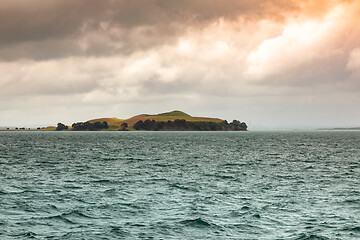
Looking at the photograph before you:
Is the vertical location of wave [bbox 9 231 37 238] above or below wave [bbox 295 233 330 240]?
above

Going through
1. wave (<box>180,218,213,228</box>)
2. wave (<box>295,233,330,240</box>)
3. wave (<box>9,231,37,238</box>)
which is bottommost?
wave (<box>295,233,330,240</box>)

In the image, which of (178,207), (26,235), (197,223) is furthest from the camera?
(178,207)

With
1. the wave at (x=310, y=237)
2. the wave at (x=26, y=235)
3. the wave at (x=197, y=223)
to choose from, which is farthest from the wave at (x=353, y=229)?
the wave at (x=26, y=235)

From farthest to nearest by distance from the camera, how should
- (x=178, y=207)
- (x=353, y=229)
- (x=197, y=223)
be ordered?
(x=178, y=207) → (x=197, y=223) → (x=353, y=229)

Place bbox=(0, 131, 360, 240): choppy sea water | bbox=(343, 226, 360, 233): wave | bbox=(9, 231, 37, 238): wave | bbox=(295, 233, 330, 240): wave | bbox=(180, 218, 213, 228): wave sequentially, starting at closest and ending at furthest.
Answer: bbox=(9, 231, 37, 238): wave < bbox=(295, 233, 330, 240): wave < bbox=(0, 131, 360, 240): choppy sea water < bbox=(343, 226, 360, 233): wave < bbox=(180, 218, 213, 228): wave

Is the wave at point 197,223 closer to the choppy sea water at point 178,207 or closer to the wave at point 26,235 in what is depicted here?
the choppy sea water at point 178,207

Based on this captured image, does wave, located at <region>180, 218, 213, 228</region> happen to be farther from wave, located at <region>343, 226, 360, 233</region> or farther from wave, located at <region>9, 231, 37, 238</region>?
wave, located at <region>9, 231, 37, 238</region>

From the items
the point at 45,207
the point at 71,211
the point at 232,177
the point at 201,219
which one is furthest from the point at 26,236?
the point at 232,177

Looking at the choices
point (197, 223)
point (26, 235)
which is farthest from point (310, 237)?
point (26, 235)

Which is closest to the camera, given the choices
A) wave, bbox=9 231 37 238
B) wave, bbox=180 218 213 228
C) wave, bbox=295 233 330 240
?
wave, bbox=9 231 37 238

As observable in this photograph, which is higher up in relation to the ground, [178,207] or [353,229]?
[178,207]

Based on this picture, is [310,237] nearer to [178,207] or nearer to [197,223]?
[197,223]

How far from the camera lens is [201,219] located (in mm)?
21172

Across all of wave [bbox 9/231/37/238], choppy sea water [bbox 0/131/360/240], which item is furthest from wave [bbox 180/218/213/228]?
wave [bbox 9/231/37/238]
